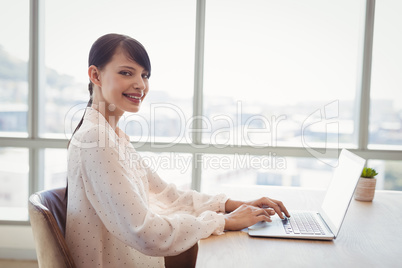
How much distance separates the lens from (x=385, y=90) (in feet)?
9.21

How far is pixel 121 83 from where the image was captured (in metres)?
1.29

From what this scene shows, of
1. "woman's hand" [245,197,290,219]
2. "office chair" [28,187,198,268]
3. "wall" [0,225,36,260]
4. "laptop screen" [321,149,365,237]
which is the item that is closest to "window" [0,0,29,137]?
"wall" [0,225,36,260]

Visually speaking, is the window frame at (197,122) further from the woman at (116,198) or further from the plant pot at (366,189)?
the woman at (116,198)

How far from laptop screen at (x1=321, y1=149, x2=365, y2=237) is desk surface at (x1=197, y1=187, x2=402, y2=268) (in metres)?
0.06

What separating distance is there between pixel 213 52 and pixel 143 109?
708mm

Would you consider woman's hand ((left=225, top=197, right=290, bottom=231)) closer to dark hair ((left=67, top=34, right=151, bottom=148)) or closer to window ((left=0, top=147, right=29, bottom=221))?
dark hair ((left=67, top=34, right=151, bottom=148))

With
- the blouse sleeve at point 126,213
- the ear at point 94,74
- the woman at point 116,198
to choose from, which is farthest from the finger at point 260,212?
the ear at point 94,74

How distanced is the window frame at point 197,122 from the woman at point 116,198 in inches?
57.8

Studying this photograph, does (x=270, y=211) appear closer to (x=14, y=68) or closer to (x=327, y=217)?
(x=327, y=217)

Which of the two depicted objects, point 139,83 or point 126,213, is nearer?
point 126,213

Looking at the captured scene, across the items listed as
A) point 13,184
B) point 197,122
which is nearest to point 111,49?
point 197,122

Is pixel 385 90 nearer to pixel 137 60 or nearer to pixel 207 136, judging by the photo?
pixel 207 136

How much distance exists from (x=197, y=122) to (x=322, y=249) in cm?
191

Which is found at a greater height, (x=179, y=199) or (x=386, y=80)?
(x=386, y=80)
